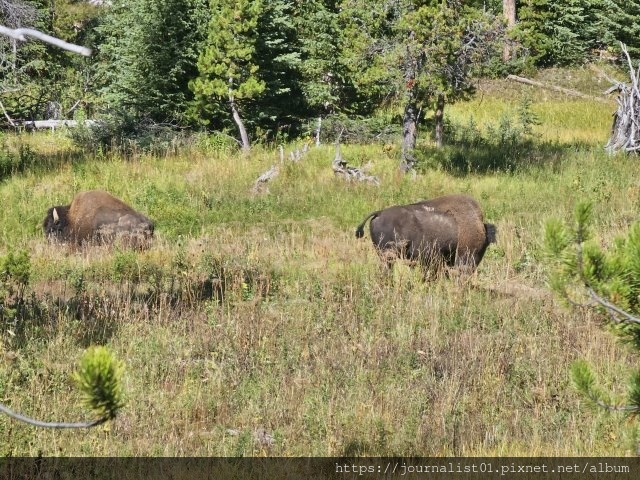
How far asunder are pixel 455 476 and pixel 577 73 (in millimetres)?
41840

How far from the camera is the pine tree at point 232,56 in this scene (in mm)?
20656

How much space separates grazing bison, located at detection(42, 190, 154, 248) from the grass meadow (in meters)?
0.37

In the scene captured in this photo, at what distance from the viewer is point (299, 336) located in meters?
8.16

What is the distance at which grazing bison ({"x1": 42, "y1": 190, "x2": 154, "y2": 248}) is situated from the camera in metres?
12.4

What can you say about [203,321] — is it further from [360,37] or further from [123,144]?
[123,144]

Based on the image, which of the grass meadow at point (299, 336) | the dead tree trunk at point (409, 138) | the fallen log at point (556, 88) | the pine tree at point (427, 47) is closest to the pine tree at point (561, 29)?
the fallen log at point (556, 88)

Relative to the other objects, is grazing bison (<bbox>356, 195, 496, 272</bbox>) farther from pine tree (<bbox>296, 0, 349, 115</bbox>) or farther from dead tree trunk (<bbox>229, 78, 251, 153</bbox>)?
pine tree (<bbox>296, 0, 349, 115</bbox>)

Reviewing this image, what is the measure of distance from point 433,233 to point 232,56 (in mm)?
11428

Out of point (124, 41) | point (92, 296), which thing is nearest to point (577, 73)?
point (124, 41)

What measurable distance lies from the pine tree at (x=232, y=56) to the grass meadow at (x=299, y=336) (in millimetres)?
5054

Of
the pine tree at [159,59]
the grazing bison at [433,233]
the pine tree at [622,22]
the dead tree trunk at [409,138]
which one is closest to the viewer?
the grazing bison at [433,233]

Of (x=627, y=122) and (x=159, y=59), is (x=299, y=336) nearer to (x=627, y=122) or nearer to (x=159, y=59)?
Result: (x=159, y=59)

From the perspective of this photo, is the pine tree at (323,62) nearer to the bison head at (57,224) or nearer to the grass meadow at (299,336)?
the grass meadow at (299,336)

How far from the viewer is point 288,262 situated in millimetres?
11617
